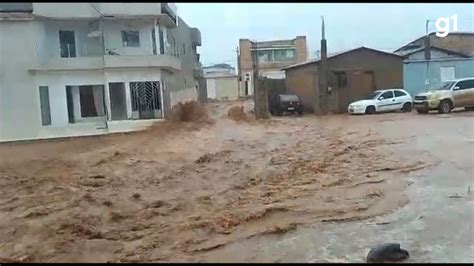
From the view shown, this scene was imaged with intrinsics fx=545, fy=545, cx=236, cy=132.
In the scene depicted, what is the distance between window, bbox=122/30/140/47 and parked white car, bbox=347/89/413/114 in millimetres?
9064

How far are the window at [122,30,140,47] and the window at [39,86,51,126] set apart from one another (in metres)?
3.27

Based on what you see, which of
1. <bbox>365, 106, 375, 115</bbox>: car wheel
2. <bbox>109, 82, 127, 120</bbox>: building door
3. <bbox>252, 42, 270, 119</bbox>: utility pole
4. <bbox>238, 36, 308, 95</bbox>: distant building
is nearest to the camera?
<bbox>109, 82, 127, 120</bbox>: building door

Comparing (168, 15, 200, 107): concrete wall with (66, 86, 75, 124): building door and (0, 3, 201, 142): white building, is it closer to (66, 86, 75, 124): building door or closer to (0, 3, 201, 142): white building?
(0, 3, 201, 142): white building

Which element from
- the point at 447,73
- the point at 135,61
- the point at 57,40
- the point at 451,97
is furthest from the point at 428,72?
the point at 57,40

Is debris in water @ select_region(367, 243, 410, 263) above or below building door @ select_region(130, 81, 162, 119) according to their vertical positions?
below

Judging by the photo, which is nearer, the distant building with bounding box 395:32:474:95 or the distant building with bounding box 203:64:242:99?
the distant building with bounding box 395:32:474:95

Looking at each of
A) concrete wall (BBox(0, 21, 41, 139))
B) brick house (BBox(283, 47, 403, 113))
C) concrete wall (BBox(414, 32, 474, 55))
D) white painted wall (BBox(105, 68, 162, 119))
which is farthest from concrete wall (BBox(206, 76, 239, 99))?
concrete wall (BBox(0, 21, 41, 139))

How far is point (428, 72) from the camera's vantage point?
24.7 meters

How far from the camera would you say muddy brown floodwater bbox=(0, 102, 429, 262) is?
6242mm

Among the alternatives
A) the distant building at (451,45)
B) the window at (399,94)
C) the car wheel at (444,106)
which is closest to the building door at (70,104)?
the window at (399,94)

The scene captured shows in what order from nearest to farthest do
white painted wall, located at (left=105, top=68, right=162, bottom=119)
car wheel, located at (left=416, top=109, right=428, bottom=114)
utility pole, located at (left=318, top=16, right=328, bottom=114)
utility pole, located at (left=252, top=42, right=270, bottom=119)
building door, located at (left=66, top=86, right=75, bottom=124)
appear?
1. building door, located at (left=66, top=86, right=75, bottom=124)
2. white painted wall, located at (left=105, top=68, right=162, bottom=119)
3. car wheel, located at (left=416, top=109, right=428, bottom=114)
4. utility pole, located at (left=252, top=42, right=270, bottom=119)
5. utility pole, located at (left=318, top=16, right=328, bottom=114)

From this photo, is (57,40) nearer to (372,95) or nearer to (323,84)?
(323,84)

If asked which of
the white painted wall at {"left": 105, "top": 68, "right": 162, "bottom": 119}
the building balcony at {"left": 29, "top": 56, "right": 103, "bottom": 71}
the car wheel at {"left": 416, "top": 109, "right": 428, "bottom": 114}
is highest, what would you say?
the building balcony at {"left": 29, "top": 56, "right": 103, "bottom": 71}

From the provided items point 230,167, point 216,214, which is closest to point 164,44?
point 230,167
